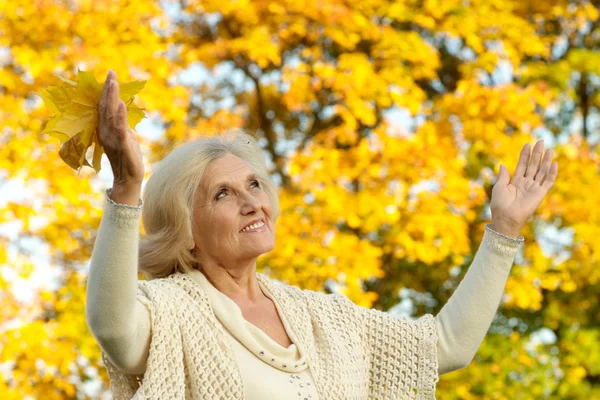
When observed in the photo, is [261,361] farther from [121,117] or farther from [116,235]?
[121,117]

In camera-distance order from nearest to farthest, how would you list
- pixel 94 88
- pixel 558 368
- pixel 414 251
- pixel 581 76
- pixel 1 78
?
1. pixel 94 88
2. pixel 1 78
3. pixel 414 251
4. pixel 558 368
5. pixel 581 76

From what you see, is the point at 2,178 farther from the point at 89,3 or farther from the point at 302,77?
the point at 302,77

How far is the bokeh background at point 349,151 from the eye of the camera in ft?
16.6

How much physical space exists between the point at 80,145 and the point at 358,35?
426 cm

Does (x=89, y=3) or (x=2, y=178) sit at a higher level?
(x=89, y=3)

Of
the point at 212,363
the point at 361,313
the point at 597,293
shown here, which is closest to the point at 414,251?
the point at 597,293

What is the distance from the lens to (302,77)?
5.61m

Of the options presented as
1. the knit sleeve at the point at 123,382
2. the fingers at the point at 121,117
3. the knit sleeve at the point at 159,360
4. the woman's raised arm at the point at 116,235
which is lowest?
the knit sleeve at the point at 123,382

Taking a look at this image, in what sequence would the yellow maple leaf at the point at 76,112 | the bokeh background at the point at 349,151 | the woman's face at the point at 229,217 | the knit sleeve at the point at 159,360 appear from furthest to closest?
the bokeh background at the point at 349,151
the woman's face at the point at 229,217
the knit sleeve at the point at 159,360
the yellow maple leaf at the point at 76,112

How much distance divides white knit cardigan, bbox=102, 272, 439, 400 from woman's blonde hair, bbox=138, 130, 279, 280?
5 cm

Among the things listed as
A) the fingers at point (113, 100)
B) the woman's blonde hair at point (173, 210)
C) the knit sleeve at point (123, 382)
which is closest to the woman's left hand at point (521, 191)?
A: the woman's blonde hair at point (173, 210)

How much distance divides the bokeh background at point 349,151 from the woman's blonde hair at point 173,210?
2899mm

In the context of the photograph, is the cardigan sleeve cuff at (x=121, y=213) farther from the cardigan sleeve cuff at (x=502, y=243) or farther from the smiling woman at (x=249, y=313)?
the cardigan sleeve cuff at (x=502, y=243)

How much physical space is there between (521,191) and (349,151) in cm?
349
